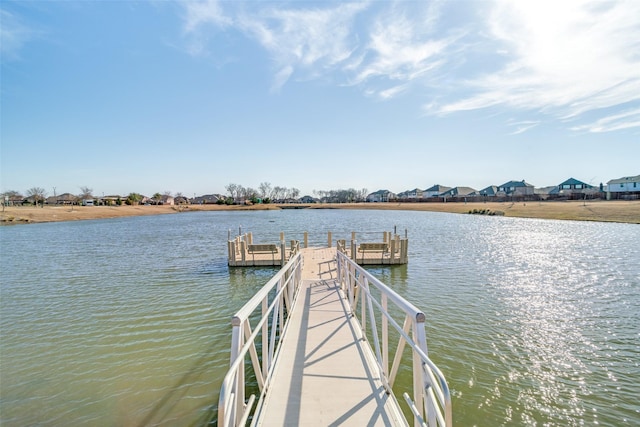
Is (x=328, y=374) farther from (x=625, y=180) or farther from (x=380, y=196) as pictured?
(x=380, y=196)

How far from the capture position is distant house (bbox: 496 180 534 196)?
110 m

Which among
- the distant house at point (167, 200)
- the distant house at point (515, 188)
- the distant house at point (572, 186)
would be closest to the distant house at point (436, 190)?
the distant house at point (515, 188)

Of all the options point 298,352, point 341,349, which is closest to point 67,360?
point 298,352

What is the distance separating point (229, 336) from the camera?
26.2 feet

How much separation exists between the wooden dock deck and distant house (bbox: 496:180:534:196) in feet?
401

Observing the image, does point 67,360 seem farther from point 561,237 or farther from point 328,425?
point 561,237

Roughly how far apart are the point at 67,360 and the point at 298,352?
19.3 feet

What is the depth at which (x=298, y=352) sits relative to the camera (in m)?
4.92

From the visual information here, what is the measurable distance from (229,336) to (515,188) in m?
127

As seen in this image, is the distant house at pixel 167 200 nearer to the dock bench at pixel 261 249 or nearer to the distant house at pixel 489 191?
the distant house at pixel 489 191

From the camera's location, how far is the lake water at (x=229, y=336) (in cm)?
530

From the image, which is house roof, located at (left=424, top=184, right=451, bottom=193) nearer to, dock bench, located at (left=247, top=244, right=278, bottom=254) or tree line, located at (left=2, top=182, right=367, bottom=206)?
tree line, located at (left=2, top=182, right=367, bottom=206)

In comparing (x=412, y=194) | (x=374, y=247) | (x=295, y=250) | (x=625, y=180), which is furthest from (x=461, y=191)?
(x=295, y=250)

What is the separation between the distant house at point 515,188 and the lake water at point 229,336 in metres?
108
